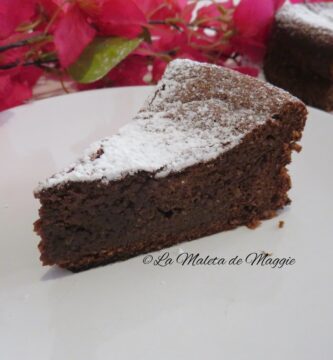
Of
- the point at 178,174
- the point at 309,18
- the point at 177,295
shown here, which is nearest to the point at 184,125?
the point at 178,174

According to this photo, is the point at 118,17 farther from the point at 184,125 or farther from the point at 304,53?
the point at 304,53

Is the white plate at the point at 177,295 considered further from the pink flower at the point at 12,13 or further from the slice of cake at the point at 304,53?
the slice of cake at the point at 304,53

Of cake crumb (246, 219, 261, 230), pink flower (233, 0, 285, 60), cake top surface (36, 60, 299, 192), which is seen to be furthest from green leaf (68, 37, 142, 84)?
cake crumb (246, 219, 261, 230)

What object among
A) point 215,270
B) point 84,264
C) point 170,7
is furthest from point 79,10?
point 215,270

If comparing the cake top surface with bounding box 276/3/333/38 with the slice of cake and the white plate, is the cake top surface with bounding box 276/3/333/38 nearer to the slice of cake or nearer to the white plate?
the slice of cake

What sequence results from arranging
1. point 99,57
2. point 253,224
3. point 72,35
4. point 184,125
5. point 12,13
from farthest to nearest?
1. point 99,57
2. point 72,35
3. point 12,13
4. point 253,224
5. point 184,125

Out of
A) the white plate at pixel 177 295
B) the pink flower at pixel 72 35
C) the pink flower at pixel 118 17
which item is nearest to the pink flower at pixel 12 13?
the pink flower at pixel 72 35

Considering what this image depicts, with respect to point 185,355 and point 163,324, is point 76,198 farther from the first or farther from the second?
point 185,355
